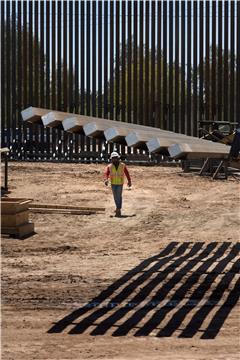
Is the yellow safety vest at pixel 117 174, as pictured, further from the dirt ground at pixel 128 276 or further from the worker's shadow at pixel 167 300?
the worker's shadow at pixel 167 300

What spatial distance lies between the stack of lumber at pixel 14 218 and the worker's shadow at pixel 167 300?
10.1ft

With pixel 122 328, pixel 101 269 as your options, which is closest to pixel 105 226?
pixel 101 269

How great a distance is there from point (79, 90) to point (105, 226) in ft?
42.3

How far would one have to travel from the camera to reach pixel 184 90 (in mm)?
31141

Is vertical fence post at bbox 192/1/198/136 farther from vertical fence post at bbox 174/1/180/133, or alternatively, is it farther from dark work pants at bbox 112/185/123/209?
dark work pants at bbox 112/185/123/209

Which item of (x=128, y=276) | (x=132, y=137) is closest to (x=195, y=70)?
(x=128, y=276)

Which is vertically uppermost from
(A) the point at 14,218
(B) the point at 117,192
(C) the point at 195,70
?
(C) the point at 195,70

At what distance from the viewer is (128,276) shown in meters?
14.8

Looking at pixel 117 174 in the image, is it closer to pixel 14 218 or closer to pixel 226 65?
pixel 14 218

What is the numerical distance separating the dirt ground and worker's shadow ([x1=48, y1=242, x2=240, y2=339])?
0.05 feet

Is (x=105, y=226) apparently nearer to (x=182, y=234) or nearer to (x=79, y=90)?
(x=182, y=234)

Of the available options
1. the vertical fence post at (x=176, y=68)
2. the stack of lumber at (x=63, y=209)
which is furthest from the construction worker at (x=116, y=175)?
the vertical fence post at (x=176, y=68)

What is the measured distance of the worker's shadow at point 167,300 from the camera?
1147cm

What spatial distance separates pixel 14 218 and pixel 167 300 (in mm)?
5906
